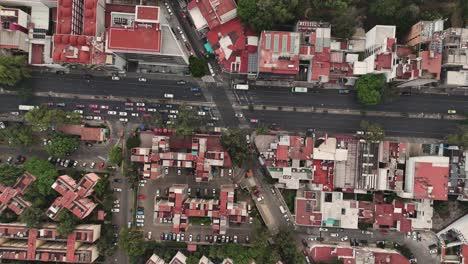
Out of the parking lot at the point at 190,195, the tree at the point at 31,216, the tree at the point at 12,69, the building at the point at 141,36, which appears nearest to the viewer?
the building at the point at 141,36

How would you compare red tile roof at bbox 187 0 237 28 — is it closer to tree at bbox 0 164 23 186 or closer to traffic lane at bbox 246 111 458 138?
traffic lane at bbox 246 111 458 138

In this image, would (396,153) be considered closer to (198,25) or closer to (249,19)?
(249,19)

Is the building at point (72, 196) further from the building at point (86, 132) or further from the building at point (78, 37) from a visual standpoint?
the building at point (78, 37)

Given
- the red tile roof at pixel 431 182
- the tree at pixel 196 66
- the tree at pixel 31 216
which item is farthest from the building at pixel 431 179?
the tree at pixel 31 216

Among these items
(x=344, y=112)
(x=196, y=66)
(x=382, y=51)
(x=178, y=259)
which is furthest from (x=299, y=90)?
(x=178, y=259)

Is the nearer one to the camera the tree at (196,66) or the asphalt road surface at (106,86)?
the tree at (196,66)

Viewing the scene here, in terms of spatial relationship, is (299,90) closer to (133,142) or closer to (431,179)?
(431,179)
